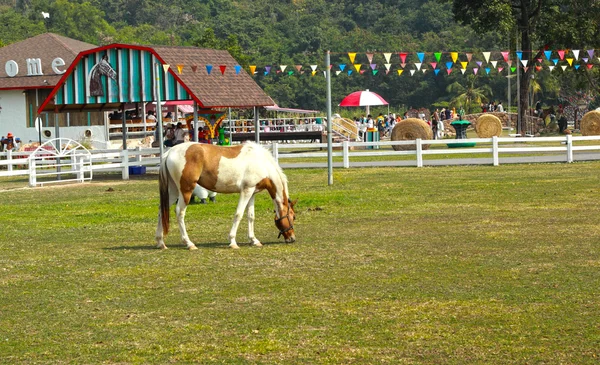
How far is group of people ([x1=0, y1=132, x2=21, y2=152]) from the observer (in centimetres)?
4362

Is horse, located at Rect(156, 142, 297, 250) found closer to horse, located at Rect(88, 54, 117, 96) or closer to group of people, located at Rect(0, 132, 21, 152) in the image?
horse, located at Rect(88, 54, 117, 96)

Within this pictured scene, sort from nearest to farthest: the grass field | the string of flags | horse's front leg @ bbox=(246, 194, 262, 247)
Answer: the grass field → horse's front leg @ bbox=(246, 194, 262, 247) → the string of flags

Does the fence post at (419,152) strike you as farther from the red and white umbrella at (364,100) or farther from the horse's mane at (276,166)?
the red and white umbrella at (364,100)

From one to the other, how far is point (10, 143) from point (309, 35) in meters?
81.0

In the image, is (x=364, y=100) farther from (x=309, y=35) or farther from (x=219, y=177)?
(x=309, y=35)

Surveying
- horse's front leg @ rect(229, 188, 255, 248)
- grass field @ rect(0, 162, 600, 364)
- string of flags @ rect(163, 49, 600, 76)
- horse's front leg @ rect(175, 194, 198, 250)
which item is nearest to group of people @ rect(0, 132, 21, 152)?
string of flags @ rect(163, 49, 600, 76)

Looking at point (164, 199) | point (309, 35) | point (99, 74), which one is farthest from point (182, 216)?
point (309, 35)

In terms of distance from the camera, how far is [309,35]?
12231cm

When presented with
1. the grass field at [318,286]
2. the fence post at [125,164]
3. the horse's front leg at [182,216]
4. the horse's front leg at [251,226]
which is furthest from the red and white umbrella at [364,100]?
the horse's front leg at [182,216]

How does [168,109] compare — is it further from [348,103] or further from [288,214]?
[288,214]

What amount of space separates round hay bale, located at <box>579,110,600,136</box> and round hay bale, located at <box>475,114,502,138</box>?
168 inches

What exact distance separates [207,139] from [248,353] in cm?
2548

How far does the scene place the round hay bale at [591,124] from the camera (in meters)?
52.6

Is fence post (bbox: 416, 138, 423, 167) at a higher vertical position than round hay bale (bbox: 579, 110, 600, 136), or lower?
lower
